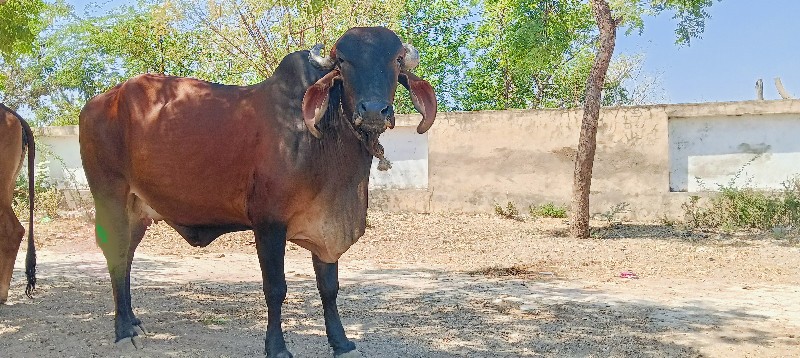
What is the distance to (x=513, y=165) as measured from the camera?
13.2 meters

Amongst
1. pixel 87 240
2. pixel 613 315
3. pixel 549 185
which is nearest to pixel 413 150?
pixel 549 185

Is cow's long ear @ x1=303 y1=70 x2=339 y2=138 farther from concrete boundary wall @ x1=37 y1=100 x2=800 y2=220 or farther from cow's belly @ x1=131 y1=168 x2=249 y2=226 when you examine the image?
concrete boundary wall @ x1=37 y1=100 x2=800 y2=220

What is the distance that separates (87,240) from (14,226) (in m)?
5.19

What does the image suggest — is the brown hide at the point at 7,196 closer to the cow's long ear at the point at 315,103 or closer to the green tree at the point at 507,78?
the cow's long ear at the point at 315,103

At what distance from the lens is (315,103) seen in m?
3.87

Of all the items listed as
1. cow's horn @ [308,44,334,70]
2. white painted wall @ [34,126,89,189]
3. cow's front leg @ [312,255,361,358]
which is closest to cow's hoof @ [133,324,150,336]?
cow's front leg @ [312,255,361,358]

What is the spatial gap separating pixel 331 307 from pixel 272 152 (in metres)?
1.00

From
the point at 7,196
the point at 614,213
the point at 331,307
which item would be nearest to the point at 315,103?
the point at 331,307

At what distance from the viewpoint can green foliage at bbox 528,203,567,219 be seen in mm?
12680

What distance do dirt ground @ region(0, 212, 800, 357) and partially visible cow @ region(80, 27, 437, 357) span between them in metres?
0.54

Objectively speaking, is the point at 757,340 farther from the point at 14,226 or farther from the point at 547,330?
the point at 14,226

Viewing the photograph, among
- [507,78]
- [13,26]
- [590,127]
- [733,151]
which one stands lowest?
[733,151]

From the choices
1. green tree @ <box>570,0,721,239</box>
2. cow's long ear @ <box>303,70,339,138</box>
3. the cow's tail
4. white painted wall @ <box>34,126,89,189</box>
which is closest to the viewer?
cow's long ear @ <box>303,70,339,138</box>

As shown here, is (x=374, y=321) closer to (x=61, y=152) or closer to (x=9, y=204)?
(x=9, y=204)
